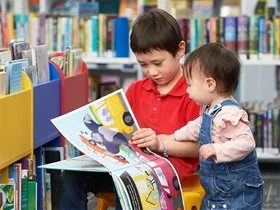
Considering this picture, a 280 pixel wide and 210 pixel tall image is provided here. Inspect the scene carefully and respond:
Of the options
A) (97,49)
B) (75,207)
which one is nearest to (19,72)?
(75,207)

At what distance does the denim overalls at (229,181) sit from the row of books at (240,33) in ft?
8.96

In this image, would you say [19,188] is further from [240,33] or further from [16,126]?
[240,33]

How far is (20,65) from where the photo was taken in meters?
2.84

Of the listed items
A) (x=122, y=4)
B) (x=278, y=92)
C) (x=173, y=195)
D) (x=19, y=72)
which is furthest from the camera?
(x=122, y=4)

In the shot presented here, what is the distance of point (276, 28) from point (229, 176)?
9.28 ft

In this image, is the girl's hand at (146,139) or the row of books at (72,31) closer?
the girl's hand at (146,139)

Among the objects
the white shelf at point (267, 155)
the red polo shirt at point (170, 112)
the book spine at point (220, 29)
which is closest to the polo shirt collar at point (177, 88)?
the red polo shirt at point (170, 112)

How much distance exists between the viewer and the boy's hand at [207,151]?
94.2 inches

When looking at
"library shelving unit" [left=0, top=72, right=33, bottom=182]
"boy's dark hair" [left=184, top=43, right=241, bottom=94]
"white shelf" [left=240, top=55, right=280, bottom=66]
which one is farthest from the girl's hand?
"white shelf" [left=240, top=55, right=280, bottom=66]

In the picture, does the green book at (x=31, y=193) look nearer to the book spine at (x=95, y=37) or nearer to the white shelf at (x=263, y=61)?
the white shelf at (x=263, y=61)

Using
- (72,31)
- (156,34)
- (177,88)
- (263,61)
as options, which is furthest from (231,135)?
(72,31)

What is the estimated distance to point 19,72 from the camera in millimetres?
2828

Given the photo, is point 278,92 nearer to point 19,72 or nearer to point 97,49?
point 97,49

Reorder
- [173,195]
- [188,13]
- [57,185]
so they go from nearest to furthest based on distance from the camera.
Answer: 1. [173,195]
2. [57,185]
3. [188,13]
